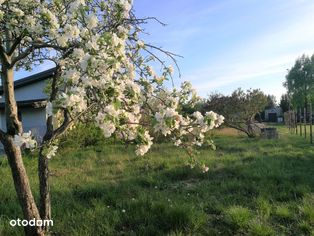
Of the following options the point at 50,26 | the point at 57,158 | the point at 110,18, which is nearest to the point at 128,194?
the point at 110,18

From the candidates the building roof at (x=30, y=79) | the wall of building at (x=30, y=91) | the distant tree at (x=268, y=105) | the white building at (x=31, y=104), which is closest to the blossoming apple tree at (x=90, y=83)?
the white building at (x=31, y=104)

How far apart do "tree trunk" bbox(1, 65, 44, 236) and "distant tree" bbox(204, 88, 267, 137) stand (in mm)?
20896

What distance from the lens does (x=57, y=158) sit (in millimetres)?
13484

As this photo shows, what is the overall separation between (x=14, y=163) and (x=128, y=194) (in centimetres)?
320

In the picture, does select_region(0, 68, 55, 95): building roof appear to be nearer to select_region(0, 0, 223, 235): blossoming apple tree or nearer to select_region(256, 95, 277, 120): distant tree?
select_region(0, 0, 223, 235): blossoming apple tree

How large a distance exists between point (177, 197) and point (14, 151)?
3.44m

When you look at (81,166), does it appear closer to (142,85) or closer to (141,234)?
(141,234)

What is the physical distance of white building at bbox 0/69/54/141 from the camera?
17859 mm

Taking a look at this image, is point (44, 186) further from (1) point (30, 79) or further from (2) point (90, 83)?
(1) point (30, 79)

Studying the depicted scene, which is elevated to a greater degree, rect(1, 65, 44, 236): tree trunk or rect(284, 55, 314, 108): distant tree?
rect(284, 55, 314, 108): distant tree

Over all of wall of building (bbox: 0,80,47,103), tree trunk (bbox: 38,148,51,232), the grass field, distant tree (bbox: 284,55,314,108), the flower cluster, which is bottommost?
the grass field

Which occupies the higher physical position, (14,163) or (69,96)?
(69,96)

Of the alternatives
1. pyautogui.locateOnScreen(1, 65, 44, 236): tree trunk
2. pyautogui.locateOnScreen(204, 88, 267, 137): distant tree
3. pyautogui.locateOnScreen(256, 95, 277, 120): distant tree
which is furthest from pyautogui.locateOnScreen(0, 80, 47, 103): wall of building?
pyautogui.locateOnScreen(256, 95, 277, 120): distant tree

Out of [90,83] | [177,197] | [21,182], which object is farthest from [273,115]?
[90,83]
